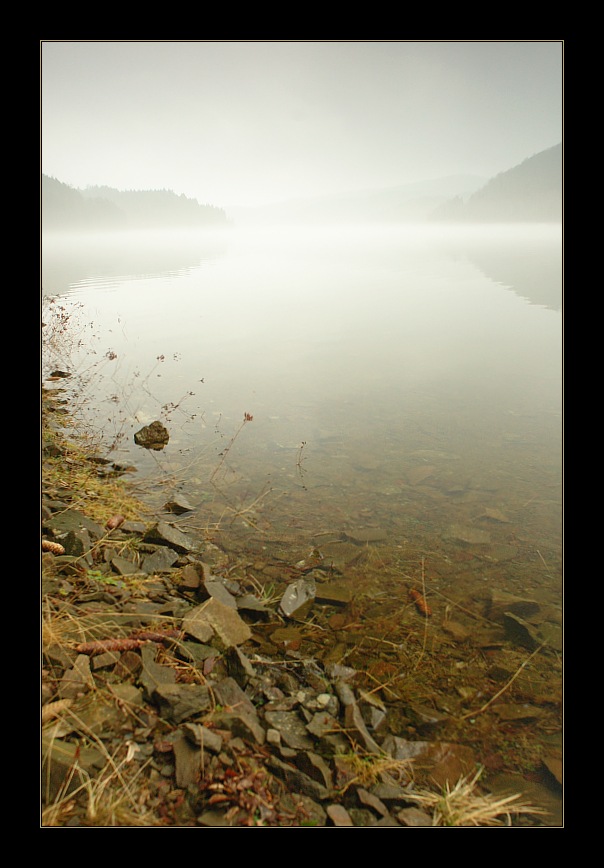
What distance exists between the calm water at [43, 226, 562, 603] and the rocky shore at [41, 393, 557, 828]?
4.20 feet

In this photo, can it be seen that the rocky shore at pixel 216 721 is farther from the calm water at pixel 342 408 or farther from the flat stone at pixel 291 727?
the calm water at pixel 342 408

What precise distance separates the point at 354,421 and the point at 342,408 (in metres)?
0.53

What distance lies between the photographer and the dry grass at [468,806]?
8.07ft

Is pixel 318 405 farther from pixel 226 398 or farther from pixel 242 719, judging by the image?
pixel 242 719

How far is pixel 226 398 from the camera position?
7961mm

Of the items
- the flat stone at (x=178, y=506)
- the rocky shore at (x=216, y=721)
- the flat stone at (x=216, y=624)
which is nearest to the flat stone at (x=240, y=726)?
the rocky shore at (x=216, y=721)

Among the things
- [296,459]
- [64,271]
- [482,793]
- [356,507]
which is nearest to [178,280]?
[64,271]

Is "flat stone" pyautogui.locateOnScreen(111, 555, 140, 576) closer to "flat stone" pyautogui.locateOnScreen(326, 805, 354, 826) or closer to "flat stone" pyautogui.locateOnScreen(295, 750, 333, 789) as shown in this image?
"flat stone" pyautogui.locateOnScreen(295, 750, 333, 789)

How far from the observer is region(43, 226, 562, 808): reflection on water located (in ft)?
15.4

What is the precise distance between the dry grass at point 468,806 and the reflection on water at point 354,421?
1.31 m

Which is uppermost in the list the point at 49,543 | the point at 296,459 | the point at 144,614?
the point at 296,459

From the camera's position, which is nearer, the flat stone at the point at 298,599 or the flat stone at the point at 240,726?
the flat stone at the point at 240,726

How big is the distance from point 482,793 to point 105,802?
1638 millimetres

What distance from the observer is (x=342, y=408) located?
306 inches
